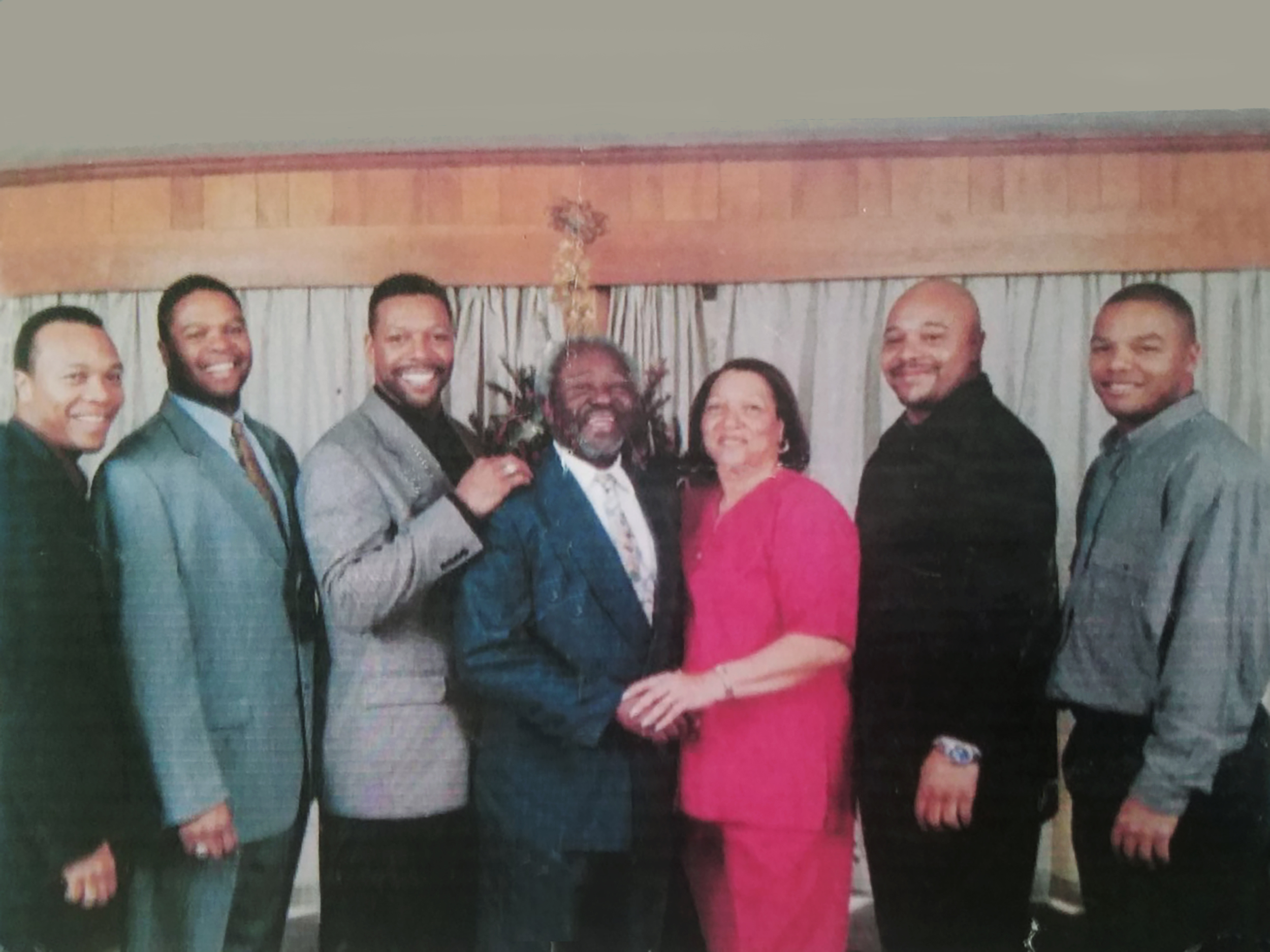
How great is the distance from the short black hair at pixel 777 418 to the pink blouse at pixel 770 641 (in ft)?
0.15

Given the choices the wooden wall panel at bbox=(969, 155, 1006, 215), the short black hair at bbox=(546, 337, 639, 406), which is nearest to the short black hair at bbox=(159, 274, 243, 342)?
the short black hair at bbox=(546, 337, 639, 406)

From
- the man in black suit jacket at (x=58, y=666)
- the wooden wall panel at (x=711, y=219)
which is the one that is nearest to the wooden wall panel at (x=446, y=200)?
the wooden wall panel at (x=711, y=219)

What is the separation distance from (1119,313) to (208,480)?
1232mm

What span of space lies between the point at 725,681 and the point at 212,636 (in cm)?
68

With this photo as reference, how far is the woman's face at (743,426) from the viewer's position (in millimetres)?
1484

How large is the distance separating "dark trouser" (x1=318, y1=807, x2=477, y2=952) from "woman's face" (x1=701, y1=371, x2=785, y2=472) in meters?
0.58

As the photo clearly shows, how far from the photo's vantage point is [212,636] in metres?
1.50

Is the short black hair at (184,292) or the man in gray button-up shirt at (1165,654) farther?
the short black hair at (184,292)

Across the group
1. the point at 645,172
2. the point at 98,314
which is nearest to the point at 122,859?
the point at 98,314

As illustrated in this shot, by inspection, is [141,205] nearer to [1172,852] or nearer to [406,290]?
[406,290]

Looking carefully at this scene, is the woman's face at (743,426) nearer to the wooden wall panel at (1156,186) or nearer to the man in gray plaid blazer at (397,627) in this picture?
the man in gray plaid blazer at (397,627)

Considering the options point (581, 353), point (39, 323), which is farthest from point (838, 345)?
point (39, 323)

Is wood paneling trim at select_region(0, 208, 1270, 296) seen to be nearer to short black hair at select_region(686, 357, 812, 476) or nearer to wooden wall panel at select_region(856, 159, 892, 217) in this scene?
wooden wall panel at select_region(856, 159, 892, 217)

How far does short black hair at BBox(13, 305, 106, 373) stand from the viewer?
1543 mm
